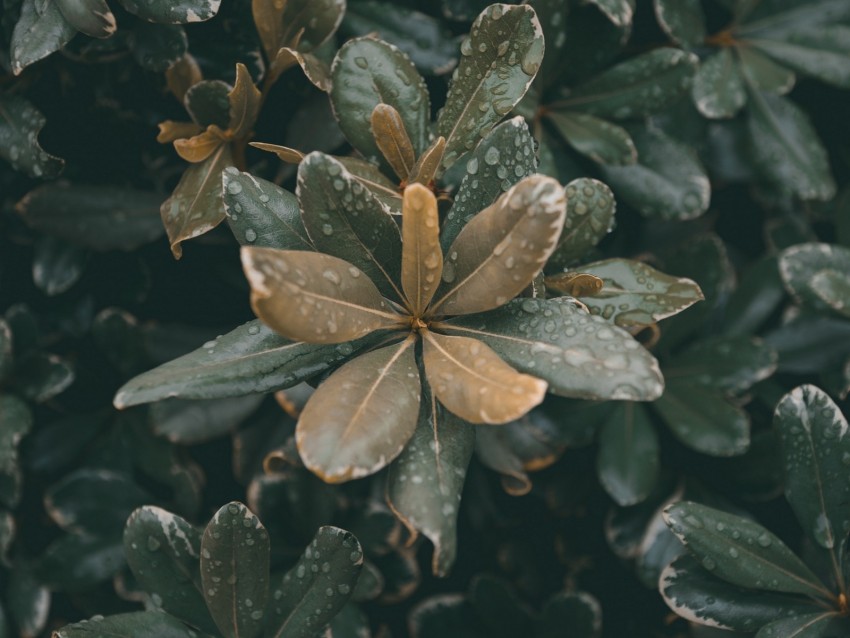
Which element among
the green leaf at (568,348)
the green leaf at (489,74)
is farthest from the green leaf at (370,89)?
the green leaf at (568,348)

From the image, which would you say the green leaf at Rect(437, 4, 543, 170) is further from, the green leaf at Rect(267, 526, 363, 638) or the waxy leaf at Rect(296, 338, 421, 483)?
the green leaf at Rect(267, 526, 363, 638)

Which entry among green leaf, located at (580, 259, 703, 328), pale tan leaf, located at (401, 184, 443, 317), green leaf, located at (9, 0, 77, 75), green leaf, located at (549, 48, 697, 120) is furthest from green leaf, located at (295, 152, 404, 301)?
green leaf, located at (549, 48, 697, 120)

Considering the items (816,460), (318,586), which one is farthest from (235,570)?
(816,460)

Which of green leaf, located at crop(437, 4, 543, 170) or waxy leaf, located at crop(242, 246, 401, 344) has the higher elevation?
green leaf, located at crop(437, 4, 543, 170)

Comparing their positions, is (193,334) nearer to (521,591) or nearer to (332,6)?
(332,6)

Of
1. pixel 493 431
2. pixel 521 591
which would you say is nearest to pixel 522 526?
pixel 521 591

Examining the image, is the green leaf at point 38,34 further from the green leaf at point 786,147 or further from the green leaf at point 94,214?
the green leaf at point 786,147
